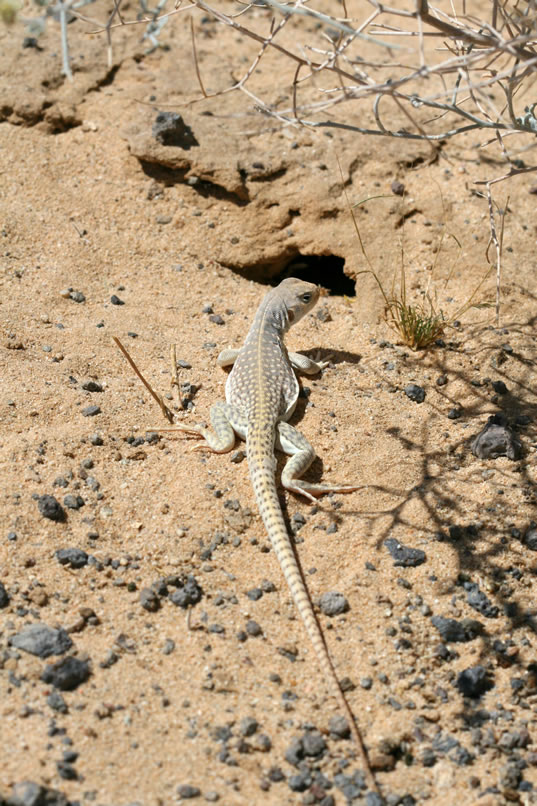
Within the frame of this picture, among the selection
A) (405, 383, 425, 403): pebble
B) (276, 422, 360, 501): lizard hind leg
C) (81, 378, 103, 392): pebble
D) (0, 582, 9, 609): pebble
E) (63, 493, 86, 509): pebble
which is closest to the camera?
(0, 582, 9, 609): pebble

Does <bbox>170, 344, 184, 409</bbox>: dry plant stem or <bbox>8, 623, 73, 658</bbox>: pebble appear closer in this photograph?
<bbox>8, 623, 73, 658</bbox>: pebble

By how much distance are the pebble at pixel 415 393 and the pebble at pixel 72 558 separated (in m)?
2.39

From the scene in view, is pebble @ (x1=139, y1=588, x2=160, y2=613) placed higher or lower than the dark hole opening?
lower

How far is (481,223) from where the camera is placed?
19.4ft

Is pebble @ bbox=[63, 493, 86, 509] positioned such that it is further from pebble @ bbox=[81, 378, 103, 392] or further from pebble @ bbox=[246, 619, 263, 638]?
pebble @ bbox=[246, 619, 263, 638]

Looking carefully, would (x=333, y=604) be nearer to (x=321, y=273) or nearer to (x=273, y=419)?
(x=273, y=419)

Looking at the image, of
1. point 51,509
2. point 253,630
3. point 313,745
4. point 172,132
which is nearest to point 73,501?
point 51,509

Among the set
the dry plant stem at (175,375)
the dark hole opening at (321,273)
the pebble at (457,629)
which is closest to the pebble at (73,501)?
the dry plant stem at (175,375)

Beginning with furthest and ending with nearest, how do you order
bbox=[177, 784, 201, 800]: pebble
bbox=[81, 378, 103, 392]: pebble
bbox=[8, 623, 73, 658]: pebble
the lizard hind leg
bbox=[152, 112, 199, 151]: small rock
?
bbox=[152, 112, 199, 151]: small rock, bbox=[81, 378, 103, 392]: pebble, the lizard hind leg, bbox=[8, 623, 73, 658]: pebble, bbox=[177, 784, 201, 800]: pebble

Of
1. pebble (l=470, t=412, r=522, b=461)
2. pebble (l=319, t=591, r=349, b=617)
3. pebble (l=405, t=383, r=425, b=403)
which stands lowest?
pebble (l=319, t=591, r=349, b=617)

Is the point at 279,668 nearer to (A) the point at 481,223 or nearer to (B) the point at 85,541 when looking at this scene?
(B) the point at 85,541

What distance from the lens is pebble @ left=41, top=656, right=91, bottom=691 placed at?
3164 millimetres

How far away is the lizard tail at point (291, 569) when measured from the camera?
318 cm

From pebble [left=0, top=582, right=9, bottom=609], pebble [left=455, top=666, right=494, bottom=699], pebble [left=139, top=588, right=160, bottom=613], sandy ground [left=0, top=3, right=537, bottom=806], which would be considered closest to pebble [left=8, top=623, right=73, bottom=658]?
sandy ground [left=0, top=3, right=537, bottom=806]
